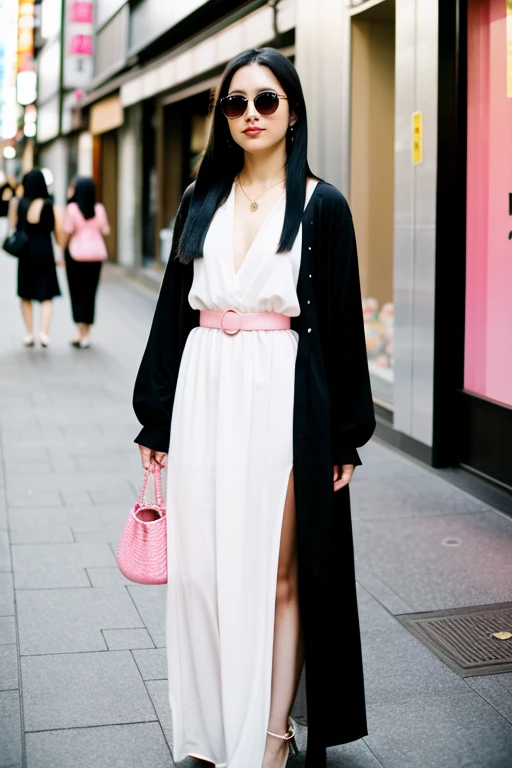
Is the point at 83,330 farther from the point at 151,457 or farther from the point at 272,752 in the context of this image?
the point at 272,752

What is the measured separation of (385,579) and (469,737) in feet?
4.98

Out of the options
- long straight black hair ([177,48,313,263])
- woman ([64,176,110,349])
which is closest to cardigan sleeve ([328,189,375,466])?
long straight black hair ([177,48,313,263])

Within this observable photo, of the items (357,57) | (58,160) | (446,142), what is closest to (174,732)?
(446,142)

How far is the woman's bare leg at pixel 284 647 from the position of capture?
301 centimetres

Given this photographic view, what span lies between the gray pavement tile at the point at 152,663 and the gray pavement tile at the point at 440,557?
1127mm

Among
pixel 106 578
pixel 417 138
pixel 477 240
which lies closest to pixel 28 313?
pixel 417 138

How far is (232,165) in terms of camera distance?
3.11m

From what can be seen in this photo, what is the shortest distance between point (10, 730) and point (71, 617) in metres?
1.01

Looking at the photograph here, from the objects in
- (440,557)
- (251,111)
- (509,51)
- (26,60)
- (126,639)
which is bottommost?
(126,639)

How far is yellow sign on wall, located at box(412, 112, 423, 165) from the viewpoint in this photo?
277 inches

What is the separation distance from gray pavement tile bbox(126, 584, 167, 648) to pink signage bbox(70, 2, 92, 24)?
22422mm

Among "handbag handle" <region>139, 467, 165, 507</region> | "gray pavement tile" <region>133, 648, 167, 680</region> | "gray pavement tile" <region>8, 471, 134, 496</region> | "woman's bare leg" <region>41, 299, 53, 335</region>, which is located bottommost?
"gray pavement tile" <region>133, 648, 167, 680</region>

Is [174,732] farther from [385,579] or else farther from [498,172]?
[498,172]

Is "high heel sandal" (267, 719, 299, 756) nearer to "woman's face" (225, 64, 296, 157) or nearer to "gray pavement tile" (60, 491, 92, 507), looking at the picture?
"woman's face" (225, 64, 296, 157)
